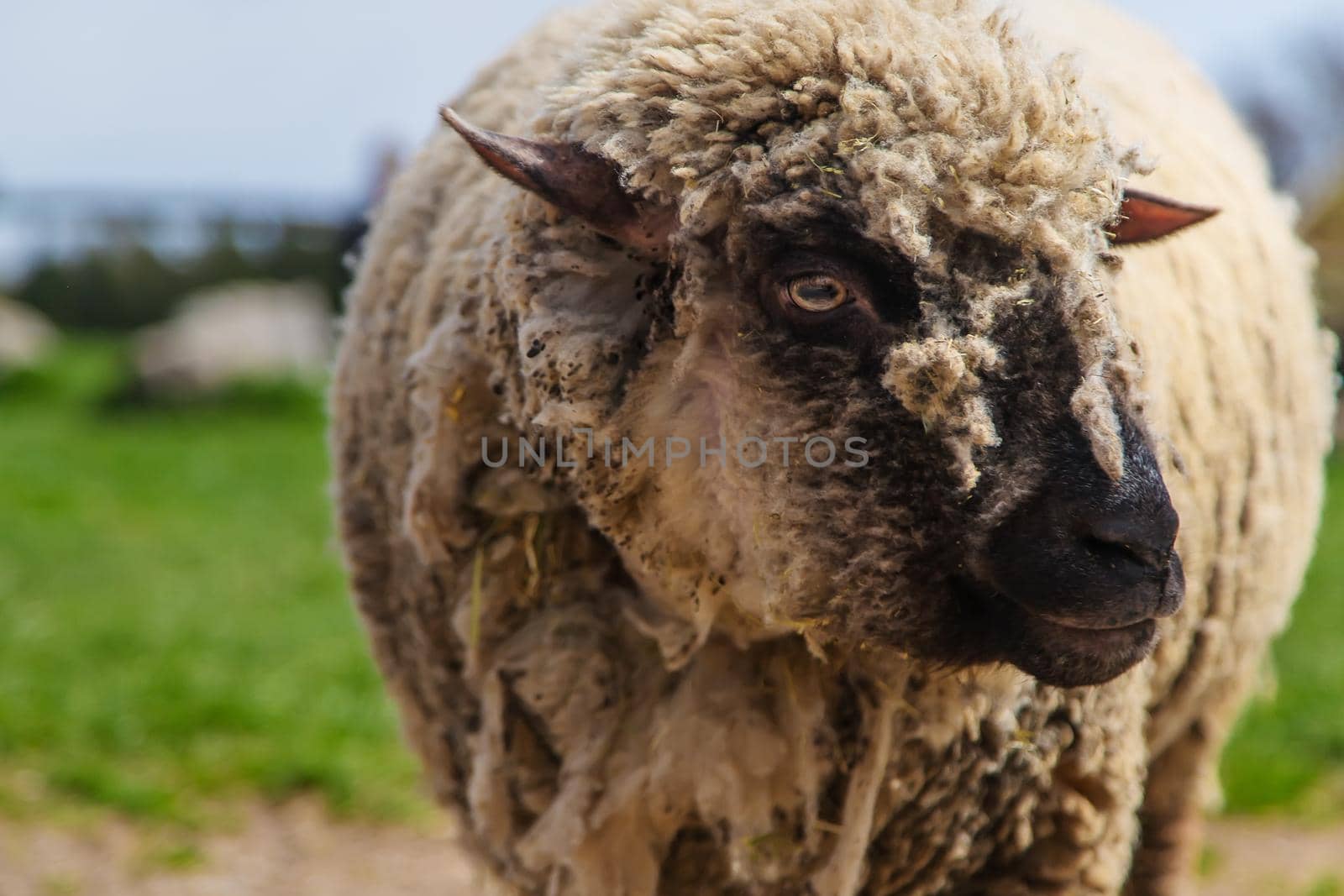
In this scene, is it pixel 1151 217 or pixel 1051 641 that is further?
pixel 1151 217

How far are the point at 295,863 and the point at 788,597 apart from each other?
2768mm

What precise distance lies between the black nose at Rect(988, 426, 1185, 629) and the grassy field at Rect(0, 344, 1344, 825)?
164cm

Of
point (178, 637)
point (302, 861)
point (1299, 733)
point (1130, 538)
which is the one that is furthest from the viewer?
point (178, 637)

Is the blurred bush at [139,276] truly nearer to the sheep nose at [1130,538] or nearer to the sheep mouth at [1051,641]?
the sheep mouth at [1051,641]

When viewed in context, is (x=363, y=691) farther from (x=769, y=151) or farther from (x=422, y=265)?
(x=769, y=151)

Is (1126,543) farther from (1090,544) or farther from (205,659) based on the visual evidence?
(205,659)

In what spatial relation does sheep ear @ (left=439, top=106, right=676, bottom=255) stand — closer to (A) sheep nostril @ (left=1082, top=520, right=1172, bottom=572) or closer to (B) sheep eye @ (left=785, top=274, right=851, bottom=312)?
(B) sheep eye @ (left=785, top=274, right=851, bottom=312)

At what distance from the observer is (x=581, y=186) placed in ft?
6.63

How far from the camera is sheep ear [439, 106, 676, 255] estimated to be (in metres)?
2.00

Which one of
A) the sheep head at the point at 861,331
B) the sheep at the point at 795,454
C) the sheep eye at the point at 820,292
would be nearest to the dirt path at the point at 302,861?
the sheep at the point at 795,454

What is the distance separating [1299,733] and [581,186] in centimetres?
410

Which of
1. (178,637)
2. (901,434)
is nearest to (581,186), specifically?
(901,434)

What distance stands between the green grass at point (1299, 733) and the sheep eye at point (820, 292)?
3201 millimetres

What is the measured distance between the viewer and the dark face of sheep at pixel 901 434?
1.80m
